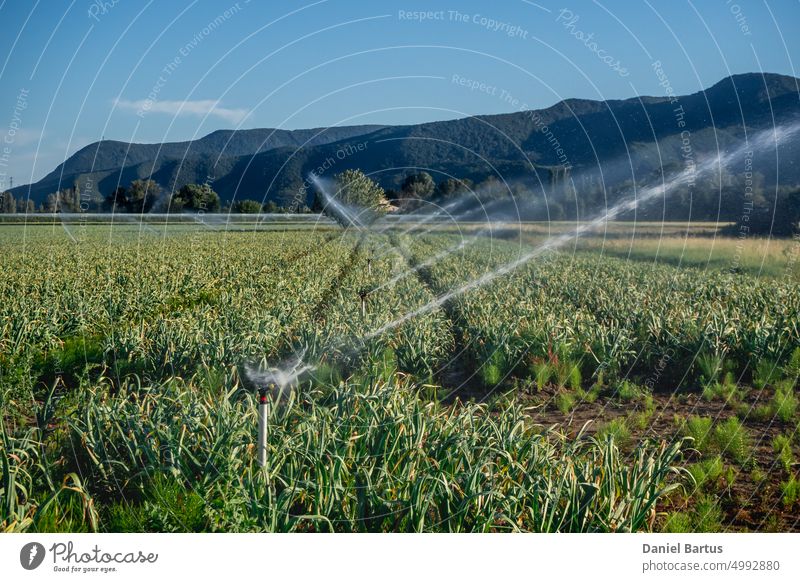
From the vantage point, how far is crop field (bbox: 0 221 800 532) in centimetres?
427

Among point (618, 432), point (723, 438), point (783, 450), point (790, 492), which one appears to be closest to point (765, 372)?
point (723, 438)

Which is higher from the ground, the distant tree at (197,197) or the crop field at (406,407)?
the distant tree at (197,197)

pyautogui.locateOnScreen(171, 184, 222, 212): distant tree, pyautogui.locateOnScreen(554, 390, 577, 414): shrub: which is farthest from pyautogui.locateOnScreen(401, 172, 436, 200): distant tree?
pyautogui.locateOnScreen(554, 390, 577, 414): shrub

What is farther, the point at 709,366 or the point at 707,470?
the point at 709,366

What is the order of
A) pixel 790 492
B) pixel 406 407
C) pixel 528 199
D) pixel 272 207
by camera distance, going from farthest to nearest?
pixel 528 199, pixel 272 207, pixel 406 407, pixel 790 492

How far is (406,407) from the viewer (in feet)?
17.8

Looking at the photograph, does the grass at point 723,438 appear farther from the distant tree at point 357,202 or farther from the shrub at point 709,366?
the distant tree at point 357,202

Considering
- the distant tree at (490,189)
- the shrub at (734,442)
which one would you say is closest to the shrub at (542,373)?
the shrub at (734,442)

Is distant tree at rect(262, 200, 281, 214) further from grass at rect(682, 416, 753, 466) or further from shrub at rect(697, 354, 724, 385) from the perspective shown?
grass at rect(682, 416, 753, 466)
